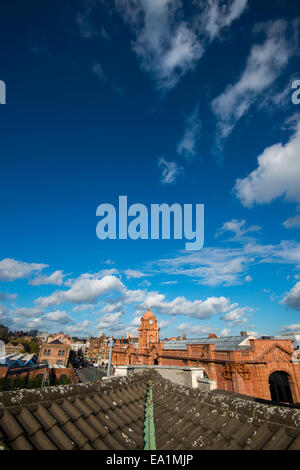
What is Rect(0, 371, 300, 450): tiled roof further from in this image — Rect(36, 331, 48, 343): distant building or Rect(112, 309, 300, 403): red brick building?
Rect(36, 331, 48, 343): distant building

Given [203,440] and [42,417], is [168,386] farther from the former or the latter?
[42,417]

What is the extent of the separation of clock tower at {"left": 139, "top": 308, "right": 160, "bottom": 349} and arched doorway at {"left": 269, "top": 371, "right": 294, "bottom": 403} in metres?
26.5

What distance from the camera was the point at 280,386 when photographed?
21828 mm

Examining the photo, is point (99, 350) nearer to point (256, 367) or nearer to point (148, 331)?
point (148, 331)

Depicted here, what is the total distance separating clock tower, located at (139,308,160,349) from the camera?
149ft

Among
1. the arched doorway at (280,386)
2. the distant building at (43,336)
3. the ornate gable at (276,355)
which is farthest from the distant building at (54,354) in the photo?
the distant building at (43,336)

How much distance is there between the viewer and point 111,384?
488cm

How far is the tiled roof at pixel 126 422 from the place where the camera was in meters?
2.63

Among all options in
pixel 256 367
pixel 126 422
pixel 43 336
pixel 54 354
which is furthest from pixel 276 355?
pixel 43 336

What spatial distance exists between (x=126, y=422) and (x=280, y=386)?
83.6ft

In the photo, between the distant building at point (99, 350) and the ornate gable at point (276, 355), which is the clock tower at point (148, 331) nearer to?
the ornate gable at point (276, 355)

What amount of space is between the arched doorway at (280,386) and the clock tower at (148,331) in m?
26.5
